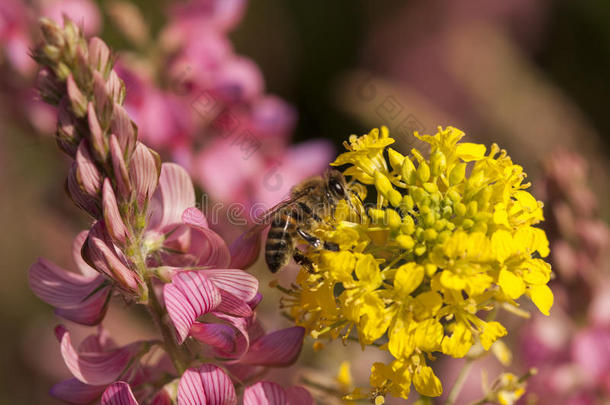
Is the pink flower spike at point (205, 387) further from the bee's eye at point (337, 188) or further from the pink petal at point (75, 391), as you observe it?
the bee's eye at point (337, 188)

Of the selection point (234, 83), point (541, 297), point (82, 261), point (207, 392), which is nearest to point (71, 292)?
point (82, 261)

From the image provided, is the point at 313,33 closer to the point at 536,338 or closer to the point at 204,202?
the point at 204,202

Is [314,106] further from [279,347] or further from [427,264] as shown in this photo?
[427,264]

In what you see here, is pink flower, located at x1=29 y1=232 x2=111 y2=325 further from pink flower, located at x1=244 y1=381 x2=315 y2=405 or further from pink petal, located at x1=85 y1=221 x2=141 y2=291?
pink flower, located at x1=244 y1=381 x2=315 y2=405

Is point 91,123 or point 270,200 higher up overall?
point 91,123

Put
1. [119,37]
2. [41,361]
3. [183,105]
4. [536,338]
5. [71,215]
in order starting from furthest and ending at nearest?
[119,37] < [41,361] < [71,215] < [183,105] < [536,338]

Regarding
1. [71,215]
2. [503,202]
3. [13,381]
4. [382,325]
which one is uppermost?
[503,202]

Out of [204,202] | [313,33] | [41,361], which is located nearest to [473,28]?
[313,33]
